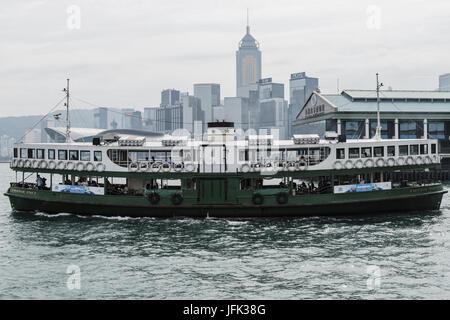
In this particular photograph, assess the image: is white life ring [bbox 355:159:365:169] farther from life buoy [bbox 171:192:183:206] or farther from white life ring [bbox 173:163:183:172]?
life buoy [bbox 171:192:183:206]

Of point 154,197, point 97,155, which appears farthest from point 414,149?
point 97,155

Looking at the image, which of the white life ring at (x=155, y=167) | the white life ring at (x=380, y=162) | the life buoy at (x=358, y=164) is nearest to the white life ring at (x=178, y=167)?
the white life ring at (x=155, y=167)

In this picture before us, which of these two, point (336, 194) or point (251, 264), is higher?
point (336, 194)

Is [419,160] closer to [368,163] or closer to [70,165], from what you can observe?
[368,163]

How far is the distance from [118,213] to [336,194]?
16317 millimetres

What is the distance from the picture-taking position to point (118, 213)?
115 feet

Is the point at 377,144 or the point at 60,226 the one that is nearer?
the point at 60,226

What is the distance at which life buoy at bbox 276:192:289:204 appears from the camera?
3400 cm

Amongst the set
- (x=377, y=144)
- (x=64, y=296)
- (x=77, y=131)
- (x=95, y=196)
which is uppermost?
(x=77, y=131)

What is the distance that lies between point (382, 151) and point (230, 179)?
12443mm

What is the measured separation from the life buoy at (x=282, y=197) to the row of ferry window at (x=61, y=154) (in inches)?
548

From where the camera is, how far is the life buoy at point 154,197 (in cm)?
3431
